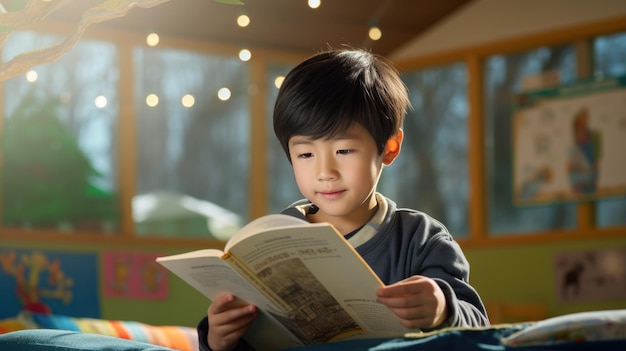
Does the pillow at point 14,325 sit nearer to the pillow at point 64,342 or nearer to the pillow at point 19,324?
the pillow at point 19,324

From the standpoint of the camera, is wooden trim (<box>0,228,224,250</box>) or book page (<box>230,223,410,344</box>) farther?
wooden trim (<box>0,228,224,250</box>)

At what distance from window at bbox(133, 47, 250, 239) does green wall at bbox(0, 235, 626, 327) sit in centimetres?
20

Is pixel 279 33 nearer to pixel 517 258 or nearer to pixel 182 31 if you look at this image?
pixel 182 31

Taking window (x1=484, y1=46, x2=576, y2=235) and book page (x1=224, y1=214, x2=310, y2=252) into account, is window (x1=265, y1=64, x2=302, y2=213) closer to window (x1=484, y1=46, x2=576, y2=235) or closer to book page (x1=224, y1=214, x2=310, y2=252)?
window (x1=484, y1=46, x2=576, y2=235)

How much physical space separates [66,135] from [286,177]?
1.19 metres

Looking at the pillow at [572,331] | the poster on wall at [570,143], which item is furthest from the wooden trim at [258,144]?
the pillow at [572,331]

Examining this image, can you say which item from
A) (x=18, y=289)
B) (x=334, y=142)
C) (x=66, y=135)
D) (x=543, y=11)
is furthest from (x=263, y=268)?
(x=543, y=11)

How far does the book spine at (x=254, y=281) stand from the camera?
109 centimetres

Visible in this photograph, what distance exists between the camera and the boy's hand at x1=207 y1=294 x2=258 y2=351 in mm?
1206

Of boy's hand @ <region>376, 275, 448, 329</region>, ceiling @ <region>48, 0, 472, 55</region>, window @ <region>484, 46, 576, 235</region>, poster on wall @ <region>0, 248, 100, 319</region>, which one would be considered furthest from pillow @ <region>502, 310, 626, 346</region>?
window @ <region>484, 46, 576, 235</region>

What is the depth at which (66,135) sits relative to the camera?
4.51 meters

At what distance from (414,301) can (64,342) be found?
1.48 ft

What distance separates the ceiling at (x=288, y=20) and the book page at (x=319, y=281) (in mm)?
3336

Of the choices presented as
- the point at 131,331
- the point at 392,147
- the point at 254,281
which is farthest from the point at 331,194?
the point at 131,331
